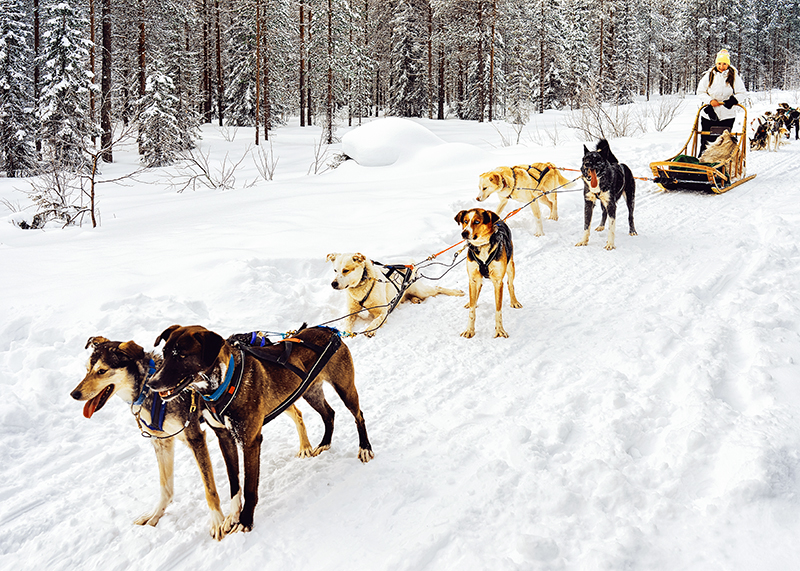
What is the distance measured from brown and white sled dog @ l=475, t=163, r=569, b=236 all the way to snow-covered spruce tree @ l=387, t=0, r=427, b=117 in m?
27.4

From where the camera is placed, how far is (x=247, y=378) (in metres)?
2.46

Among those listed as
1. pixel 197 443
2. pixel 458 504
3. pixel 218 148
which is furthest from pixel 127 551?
pixel 218 148

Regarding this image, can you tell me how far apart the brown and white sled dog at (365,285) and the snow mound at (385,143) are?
843 cm

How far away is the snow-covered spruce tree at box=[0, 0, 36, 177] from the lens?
1995 centimetres

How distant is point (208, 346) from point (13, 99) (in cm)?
2426

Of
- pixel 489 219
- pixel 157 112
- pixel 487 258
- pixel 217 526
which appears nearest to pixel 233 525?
pixel 217 526

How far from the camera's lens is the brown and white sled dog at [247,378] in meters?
2.23

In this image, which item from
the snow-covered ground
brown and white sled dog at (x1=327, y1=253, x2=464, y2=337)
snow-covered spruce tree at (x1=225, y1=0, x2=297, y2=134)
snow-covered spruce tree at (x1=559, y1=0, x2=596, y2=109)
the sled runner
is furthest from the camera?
snow-covered spruce tree at (x1=559, y1=0, x2=596, y2=109)

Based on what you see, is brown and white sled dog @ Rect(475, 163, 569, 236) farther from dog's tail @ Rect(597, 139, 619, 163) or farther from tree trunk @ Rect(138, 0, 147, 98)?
tree trunk @ Rect(138, 0, 147, 98)

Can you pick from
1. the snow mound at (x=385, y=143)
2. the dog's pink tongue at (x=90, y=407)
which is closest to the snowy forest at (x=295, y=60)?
the snow mound at (x=385, y=143)

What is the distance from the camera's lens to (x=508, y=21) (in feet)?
114

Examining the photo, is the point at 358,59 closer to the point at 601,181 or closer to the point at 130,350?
the point at 601,181

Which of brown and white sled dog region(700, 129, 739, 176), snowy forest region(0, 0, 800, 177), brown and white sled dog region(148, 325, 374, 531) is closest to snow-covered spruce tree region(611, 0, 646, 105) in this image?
snowy forest region(0, 0, 800, 177)

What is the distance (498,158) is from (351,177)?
350 centimetres
